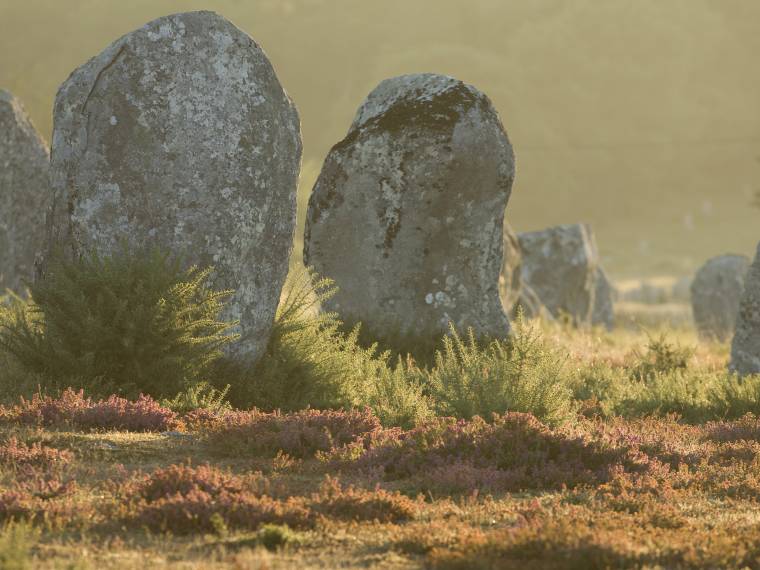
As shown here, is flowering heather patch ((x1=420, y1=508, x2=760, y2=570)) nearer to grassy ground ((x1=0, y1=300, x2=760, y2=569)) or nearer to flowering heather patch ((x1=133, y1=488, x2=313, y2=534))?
grassy ground ((x1=0, y1=300, x2=760, y2=569))

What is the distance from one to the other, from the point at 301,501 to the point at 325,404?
3658 millimetres

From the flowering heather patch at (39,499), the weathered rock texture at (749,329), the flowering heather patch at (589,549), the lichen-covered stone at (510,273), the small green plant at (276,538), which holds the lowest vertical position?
the flowering heather patch at (589,549)

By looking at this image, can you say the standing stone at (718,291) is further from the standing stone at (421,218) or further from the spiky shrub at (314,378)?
the spiky shrub at (314,378)

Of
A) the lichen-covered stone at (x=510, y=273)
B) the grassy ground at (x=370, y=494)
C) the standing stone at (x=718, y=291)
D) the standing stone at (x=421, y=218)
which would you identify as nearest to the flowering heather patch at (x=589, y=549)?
the grassy ground at (x=370, y=494)

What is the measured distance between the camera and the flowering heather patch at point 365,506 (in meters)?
6.91

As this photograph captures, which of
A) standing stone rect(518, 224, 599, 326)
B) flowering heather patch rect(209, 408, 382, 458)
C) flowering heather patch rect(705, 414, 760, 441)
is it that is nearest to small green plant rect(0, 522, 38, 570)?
flowering heather patch rect(209, 408, 382, 458)

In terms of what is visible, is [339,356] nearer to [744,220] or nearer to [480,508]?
[480,508]

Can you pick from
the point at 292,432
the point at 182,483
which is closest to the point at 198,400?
the point at 292,432

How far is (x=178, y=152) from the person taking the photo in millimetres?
10523

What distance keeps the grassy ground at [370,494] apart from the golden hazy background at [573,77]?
81.0m

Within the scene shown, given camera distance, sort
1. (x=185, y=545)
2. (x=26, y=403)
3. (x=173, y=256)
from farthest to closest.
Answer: (x=173, y=256), (x=26, y=403), (x=185, y=545)

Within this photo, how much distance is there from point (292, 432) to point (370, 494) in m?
1.62

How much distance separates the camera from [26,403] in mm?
8930

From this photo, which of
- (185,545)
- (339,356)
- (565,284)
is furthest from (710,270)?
(185,545)
